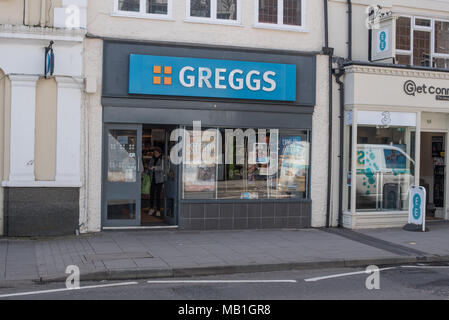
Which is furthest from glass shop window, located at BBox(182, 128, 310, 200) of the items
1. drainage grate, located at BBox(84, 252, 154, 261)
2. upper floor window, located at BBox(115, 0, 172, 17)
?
drainage grate, located at BBox(84, 252, 154, 261)

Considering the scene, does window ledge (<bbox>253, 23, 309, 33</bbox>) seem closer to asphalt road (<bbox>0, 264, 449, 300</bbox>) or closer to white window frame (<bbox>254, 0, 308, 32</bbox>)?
white window frame (<bbox>254, 0, 308, 32</bbox>)

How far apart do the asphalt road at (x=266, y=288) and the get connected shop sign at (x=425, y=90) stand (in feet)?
21.2

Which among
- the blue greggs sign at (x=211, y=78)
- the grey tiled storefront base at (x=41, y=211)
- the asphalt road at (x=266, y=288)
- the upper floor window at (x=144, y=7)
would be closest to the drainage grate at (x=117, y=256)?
the asphalt road at (x=266, y=288)

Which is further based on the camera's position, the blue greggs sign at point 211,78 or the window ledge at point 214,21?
the window ledge at point 214,21

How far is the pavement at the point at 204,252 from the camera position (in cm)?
895

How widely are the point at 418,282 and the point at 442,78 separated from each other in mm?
8090

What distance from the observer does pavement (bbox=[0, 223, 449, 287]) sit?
352 inches

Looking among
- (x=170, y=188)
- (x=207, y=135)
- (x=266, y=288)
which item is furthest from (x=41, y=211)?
(x=266, y=288)

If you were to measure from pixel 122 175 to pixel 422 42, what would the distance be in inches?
360

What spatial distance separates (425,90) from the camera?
48.4 feet

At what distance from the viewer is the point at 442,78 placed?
1495 cm

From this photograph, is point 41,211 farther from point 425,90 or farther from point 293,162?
point 425,90

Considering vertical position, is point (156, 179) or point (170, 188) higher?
point (156, 179)

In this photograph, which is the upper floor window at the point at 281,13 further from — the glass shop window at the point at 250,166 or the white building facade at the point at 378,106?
the glass shop window at the point at 250,166
